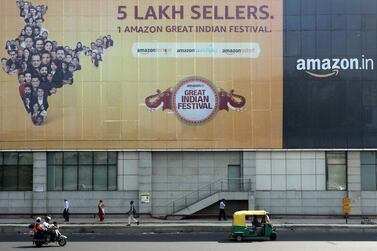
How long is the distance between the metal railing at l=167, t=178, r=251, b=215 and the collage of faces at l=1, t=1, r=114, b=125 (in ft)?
37.7

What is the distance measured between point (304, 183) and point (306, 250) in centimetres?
1773

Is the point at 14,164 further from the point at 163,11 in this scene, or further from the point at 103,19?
the point at 163,11

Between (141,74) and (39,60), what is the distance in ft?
24.8

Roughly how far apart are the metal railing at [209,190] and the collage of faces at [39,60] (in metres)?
11.5

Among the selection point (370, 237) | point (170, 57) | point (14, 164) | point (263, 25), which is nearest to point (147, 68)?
point (170, 57)

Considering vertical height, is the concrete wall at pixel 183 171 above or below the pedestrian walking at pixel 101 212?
above

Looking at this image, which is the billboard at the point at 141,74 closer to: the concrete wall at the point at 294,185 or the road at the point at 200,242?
the concrete wall at the point at 294,185

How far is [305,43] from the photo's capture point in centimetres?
4862

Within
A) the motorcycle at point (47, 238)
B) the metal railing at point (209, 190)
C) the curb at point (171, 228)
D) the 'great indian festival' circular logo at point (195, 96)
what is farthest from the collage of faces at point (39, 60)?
the motorcycle at point (47, 238)

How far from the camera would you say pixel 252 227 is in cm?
3644

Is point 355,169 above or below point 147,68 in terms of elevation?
below

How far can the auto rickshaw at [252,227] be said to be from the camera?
36125mm

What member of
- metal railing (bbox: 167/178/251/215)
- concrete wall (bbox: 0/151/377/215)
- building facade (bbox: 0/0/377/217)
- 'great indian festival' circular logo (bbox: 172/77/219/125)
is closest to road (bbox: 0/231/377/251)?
concrete wall (bbox: 0/151/377/215)

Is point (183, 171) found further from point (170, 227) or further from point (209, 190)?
point (170, 227)
